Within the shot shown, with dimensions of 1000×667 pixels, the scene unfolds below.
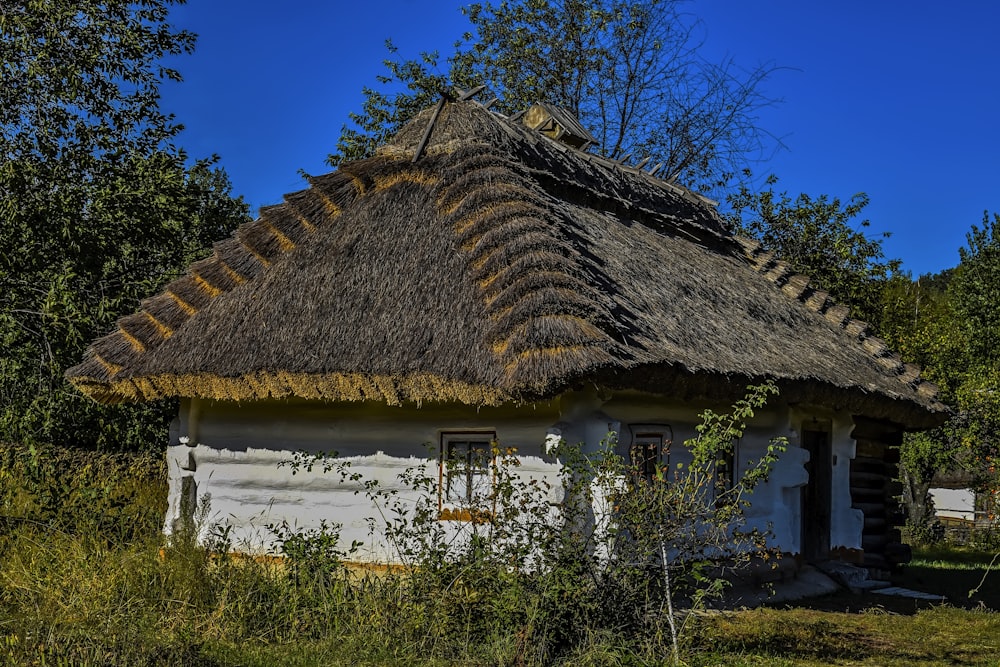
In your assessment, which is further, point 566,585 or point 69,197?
point 69,197

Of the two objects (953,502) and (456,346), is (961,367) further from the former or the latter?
(456,346)

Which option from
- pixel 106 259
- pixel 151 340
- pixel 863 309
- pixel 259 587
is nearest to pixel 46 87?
pixel 106 259

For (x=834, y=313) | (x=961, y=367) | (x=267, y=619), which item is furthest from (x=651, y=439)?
(x=961, y=367)

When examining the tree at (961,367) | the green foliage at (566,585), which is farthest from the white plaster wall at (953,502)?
the green foliage at (566,585)

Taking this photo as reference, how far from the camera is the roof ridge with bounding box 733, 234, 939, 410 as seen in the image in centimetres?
1329

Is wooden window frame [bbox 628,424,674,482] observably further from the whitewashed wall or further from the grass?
the grass

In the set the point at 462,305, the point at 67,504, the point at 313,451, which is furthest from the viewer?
the point at 313,451

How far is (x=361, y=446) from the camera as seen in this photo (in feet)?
30.7

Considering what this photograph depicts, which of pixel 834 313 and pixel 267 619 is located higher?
pixel 834 313

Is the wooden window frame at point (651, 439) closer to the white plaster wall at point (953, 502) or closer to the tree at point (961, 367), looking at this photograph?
the tree at point (961, 367)

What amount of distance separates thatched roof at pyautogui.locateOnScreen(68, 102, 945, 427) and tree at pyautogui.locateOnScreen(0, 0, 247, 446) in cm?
245

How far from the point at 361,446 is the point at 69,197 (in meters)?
5.46

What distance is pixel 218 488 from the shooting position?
10125 millimetres

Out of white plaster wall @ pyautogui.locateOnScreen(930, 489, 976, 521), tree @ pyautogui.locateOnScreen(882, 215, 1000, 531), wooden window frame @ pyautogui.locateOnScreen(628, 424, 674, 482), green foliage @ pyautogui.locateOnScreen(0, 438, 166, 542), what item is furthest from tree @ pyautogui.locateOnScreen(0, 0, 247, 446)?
white plaster wall @ pyautogui.locateOnScreen(930, 489, 976, 521)
